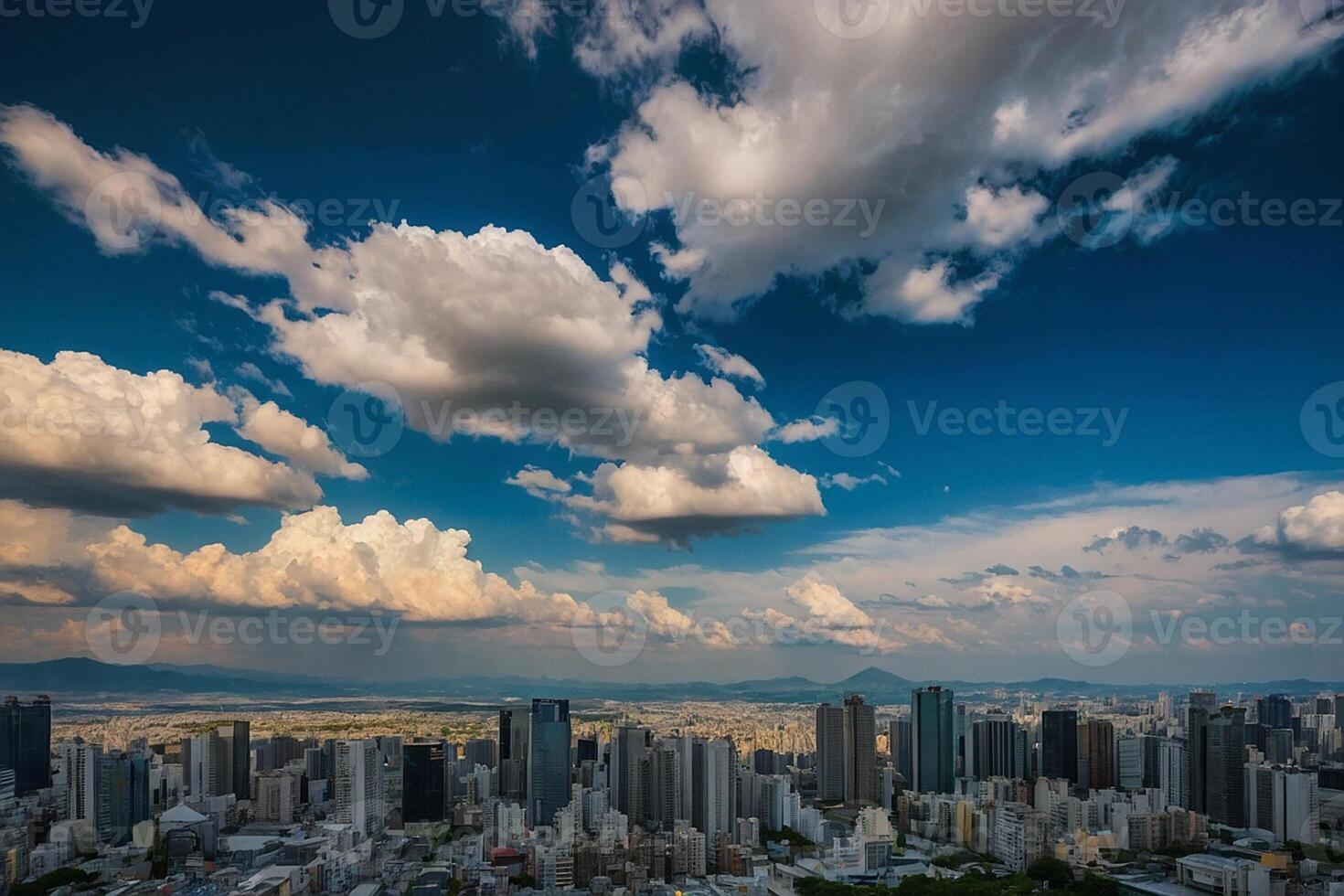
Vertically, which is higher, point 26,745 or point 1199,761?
point 26,745

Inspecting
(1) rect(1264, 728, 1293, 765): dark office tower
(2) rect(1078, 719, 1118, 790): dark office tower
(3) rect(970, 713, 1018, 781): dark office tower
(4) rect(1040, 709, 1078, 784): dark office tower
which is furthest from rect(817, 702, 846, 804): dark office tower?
(1) rect(1264, 728, 1293, 765): dark office tower

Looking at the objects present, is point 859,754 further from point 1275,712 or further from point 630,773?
point 1275,712

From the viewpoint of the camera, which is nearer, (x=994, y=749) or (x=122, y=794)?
(x=122, y=794)

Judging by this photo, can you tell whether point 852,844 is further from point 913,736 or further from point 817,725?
point 913,736

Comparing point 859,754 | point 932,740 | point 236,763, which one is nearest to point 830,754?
point 859,754

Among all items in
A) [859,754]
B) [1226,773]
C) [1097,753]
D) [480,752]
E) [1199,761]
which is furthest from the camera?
→ [480,752]

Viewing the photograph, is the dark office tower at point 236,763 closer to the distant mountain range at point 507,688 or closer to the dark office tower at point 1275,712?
the distant mountain range at point 507,688

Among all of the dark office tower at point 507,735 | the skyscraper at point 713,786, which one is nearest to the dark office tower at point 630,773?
the skyscraper at point 713,786
